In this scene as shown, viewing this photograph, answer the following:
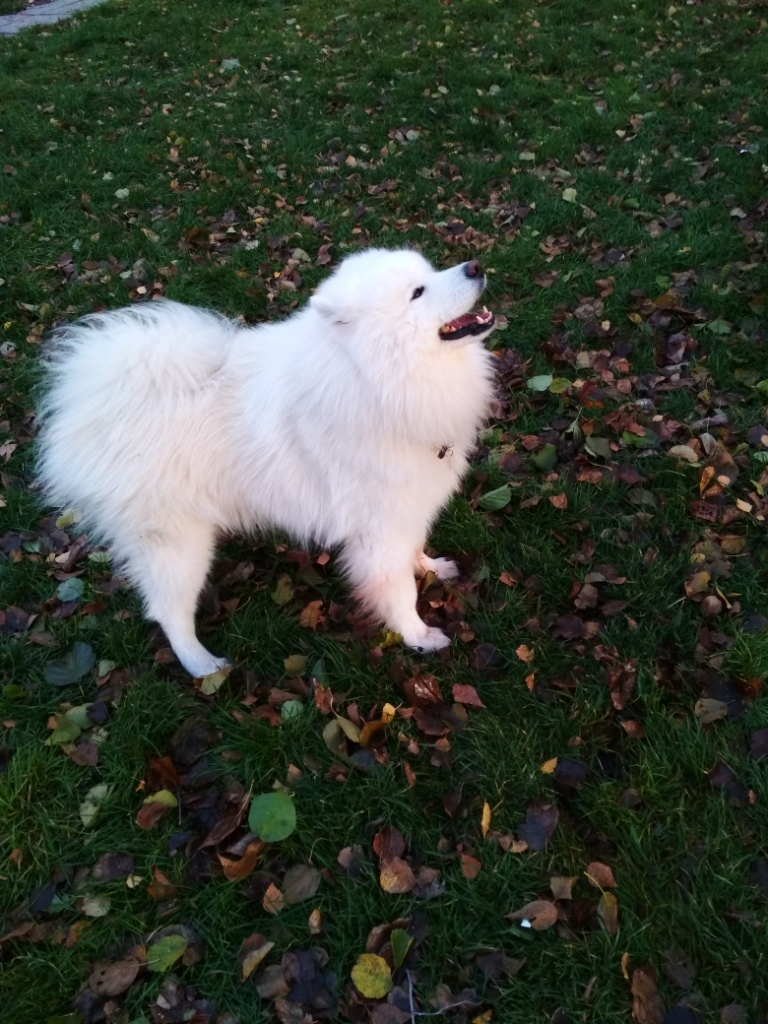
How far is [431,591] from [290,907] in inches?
51.6

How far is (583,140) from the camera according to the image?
5.72m

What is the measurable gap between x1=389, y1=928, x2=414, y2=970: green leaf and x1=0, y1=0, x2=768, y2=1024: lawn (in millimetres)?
10

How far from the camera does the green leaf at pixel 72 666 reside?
8.89ft

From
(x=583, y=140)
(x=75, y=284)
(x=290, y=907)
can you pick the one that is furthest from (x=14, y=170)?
(x=290, y=907)

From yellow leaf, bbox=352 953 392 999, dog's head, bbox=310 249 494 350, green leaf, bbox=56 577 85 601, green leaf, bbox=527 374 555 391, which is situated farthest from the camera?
green leaf, bbox=527 374 555 391

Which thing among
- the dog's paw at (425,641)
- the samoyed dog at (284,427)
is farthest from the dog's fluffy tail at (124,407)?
the dog's paw at (425,641)

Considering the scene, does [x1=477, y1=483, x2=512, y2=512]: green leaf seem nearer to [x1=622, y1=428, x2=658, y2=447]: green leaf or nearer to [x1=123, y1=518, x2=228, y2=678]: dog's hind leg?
[x1=622, y1=428, x2=658, y2=447]: green leaf

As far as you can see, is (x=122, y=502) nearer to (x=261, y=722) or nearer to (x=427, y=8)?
(x=261, y=722)

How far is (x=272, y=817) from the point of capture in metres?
2.17

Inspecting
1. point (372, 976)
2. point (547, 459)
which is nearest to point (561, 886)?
point (372, 976)

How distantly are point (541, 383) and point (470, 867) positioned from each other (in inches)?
98.7

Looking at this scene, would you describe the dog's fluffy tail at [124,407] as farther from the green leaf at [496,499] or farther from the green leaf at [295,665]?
the green leaf at [496,499]

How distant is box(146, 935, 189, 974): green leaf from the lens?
194cm

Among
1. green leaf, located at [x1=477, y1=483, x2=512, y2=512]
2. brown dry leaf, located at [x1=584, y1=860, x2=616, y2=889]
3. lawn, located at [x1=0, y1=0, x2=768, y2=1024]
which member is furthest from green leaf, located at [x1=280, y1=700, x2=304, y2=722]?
green leaf, located at [x1=477, y1=483, x2=512, y2=512]
